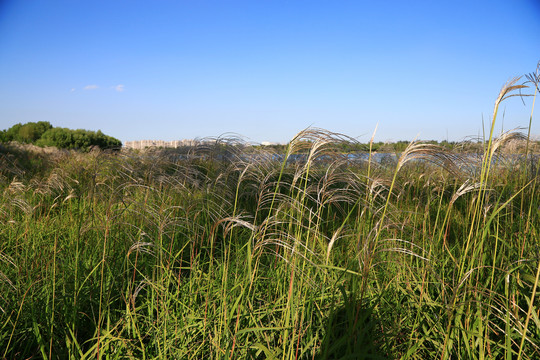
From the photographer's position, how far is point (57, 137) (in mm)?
20797

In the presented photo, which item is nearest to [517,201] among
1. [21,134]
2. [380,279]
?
[380,279]

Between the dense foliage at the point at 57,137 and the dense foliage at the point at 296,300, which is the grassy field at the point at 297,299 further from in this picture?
the dense foliage at the point at 57,137

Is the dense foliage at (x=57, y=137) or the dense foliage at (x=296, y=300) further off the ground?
the dense foliage at (x=57, y=137)

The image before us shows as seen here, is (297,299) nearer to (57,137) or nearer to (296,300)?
(296,300)

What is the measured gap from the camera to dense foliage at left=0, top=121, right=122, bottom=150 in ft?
68.2

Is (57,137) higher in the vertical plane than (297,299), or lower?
higher

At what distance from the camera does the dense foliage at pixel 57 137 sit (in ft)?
68.2

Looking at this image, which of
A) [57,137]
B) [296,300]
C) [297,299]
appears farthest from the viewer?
[57,137]

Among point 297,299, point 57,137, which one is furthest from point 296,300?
point 57,137

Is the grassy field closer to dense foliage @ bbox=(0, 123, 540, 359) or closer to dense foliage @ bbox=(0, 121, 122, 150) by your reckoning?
dense foliage @ bbox=(0, 123, 540, 359)

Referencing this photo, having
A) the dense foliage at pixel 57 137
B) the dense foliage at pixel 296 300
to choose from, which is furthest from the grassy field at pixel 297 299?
the dense foliage at pixel 57 137

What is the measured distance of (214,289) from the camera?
7.44ft

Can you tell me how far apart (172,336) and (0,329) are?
102cm

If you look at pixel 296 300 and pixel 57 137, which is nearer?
pixel 296 300
